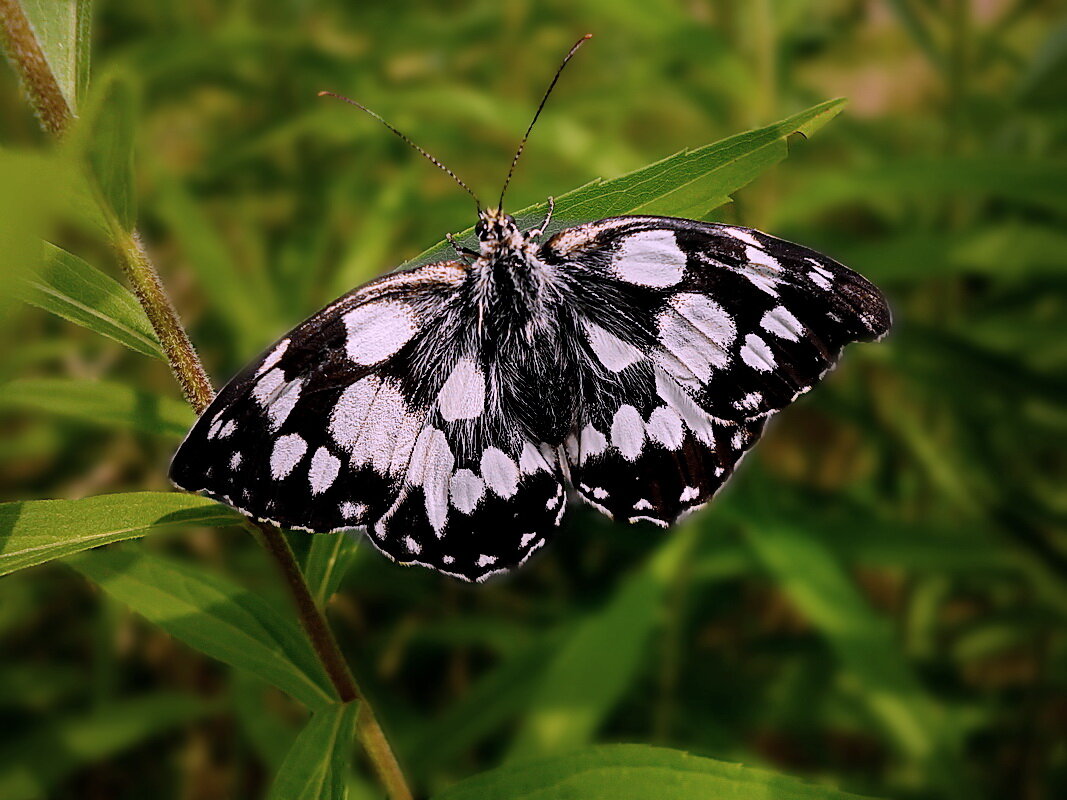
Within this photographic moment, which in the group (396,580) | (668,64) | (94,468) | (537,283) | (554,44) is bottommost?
(537,283)

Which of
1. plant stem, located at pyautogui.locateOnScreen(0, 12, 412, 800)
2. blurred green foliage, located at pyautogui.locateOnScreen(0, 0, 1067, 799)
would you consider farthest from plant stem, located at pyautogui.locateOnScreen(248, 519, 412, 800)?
→ blurred green foliage, located at pyautogui.locateOnScreen(0, 0, 1067, 799)

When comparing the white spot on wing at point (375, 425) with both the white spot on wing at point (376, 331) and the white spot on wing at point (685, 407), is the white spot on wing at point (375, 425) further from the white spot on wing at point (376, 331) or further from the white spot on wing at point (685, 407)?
the white spot on wing at point (685, 407)

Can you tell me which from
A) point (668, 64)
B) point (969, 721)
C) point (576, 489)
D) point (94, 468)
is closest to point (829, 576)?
point (969, 721)

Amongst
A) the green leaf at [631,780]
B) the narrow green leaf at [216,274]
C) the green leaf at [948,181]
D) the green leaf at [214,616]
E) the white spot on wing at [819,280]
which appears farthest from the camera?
the narrow green leaf at [216,274]

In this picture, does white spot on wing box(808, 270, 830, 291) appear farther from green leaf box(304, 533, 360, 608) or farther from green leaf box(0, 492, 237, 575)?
green leaf box(0, 492, 237, 575)

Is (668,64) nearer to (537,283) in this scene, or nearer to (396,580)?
(537,283)

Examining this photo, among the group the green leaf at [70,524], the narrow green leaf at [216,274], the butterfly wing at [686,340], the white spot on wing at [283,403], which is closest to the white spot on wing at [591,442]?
the butterfly wing at [686,340]

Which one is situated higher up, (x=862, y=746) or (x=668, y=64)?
(x=668, y=64)
